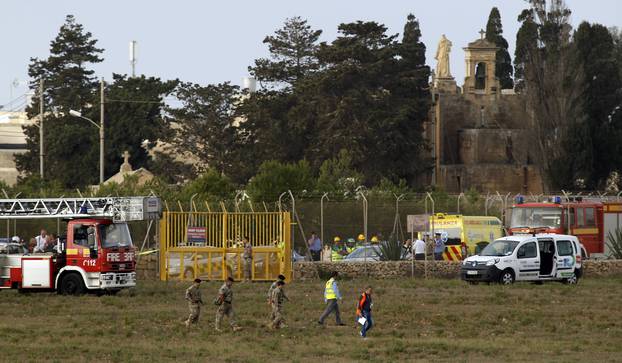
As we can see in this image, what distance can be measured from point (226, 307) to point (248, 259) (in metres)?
12.5

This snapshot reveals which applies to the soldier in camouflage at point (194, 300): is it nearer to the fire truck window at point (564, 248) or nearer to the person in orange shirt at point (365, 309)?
the person in orange shirt at point (365, 309)

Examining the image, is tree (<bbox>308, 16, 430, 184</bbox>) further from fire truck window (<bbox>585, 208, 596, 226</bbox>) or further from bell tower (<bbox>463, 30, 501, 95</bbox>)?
fire truck window (<bbox>585, 208, 596, 226</bbox>)

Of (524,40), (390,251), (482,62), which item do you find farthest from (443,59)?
(390,251)

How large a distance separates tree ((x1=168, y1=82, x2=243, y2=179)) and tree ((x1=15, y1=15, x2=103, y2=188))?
930cm

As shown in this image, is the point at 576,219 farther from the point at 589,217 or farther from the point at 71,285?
the point at 71,285

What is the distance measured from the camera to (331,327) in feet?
100

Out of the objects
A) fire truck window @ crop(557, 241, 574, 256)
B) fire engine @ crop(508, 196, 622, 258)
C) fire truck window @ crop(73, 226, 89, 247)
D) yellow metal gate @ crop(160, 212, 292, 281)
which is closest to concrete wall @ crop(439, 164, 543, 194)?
fire engine @ crop(508, 196, 622, 258)

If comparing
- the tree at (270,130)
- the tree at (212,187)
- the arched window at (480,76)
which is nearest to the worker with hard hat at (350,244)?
the tree at (212,187)

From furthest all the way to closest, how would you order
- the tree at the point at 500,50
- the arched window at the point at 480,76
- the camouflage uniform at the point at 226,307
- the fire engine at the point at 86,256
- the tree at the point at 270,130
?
the arched window at the point at 480,76, the tree at the point at 500,50, the tree at the point at 270,130, the fire engine at the point at 86,256, the camouflage uniform at the point at 226,307

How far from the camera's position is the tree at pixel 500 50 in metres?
113

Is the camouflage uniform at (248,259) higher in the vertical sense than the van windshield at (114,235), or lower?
lower

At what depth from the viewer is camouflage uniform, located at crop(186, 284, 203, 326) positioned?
3000 cm

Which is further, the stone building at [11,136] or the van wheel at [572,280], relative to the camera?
the stone building at [11,136]

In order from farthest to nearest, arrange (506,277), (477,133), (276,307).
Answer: (477,133) < (506,277) < (276,307)
